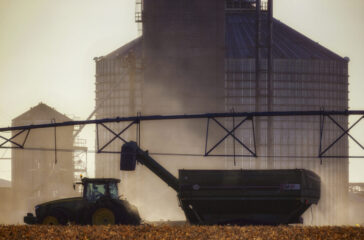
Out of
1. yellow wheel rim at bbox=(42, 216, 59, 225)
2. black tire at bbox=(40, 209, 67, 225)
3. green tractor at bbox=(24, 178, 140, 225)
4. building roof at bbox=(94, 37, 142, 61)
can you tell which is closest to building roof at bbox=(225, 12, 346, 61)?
building roof at bbox=(94, 37, 142, 61)

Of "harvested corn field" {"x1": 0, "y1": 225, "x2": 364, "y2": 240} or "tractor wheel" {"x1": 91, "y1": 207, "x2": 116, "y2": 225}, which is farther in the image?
"tractor wheel" {"x1": 91, "y1": 207, "x2": 116, "y2": 225}

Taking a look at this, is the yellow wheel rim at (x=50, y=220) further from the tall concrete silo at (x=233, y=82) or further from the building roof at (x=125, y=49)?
the building roof at (x=125, y=49)

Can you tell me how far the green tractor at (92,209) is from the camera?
86.0ft

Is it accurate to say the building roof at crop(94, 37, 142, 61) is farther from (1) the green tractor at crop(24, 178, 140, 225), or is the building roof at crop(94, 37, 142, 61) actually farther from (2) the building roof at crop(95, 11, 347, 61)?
(1) the green tractor at crop(24, 178, 140, 225)

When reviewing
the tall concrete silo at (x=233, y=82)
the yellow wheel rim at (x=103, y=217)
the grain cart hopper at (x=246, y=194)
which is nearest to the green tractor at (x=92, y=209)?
the yellow wheel rim at (x=103, y=217)

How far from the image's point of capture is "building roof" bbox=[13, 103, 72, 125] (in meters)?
66.8

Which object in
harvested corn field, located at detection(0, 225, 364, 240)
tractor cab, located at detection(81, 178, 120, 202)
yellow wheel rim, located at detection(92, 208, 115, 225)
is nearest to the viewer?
harvested corn field, located at detection(0, 225, 364, 240)

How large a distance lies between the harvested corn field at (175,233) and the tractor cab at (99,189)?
169 inches

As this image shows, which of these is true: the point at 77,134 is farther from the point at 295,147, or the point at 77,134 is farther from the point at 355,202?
the point at 355,202

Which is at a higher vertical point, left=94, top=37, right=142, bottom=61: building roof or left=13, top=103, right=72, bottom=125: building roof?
left=94, top=37, right=142, bottom=61: building roof

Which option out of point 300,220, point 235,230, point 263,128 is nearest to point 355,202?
point 263,128

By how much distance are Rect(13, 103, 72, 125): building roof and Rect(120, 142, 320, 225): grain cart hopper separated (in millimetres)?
42172

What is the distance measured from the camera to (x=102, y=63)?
65500mm

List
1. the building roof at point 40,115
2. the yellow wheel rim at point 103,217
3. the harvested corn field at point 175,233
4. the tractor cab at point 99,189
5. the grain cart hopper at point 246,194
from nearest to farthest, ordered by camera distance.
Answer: the harvested corn field at point 175,233
the grain cart hopper at point 246,194
the yellow wheel rim at point 103,217
the tractor cab at point 99,189
the building roof at point 40,115
